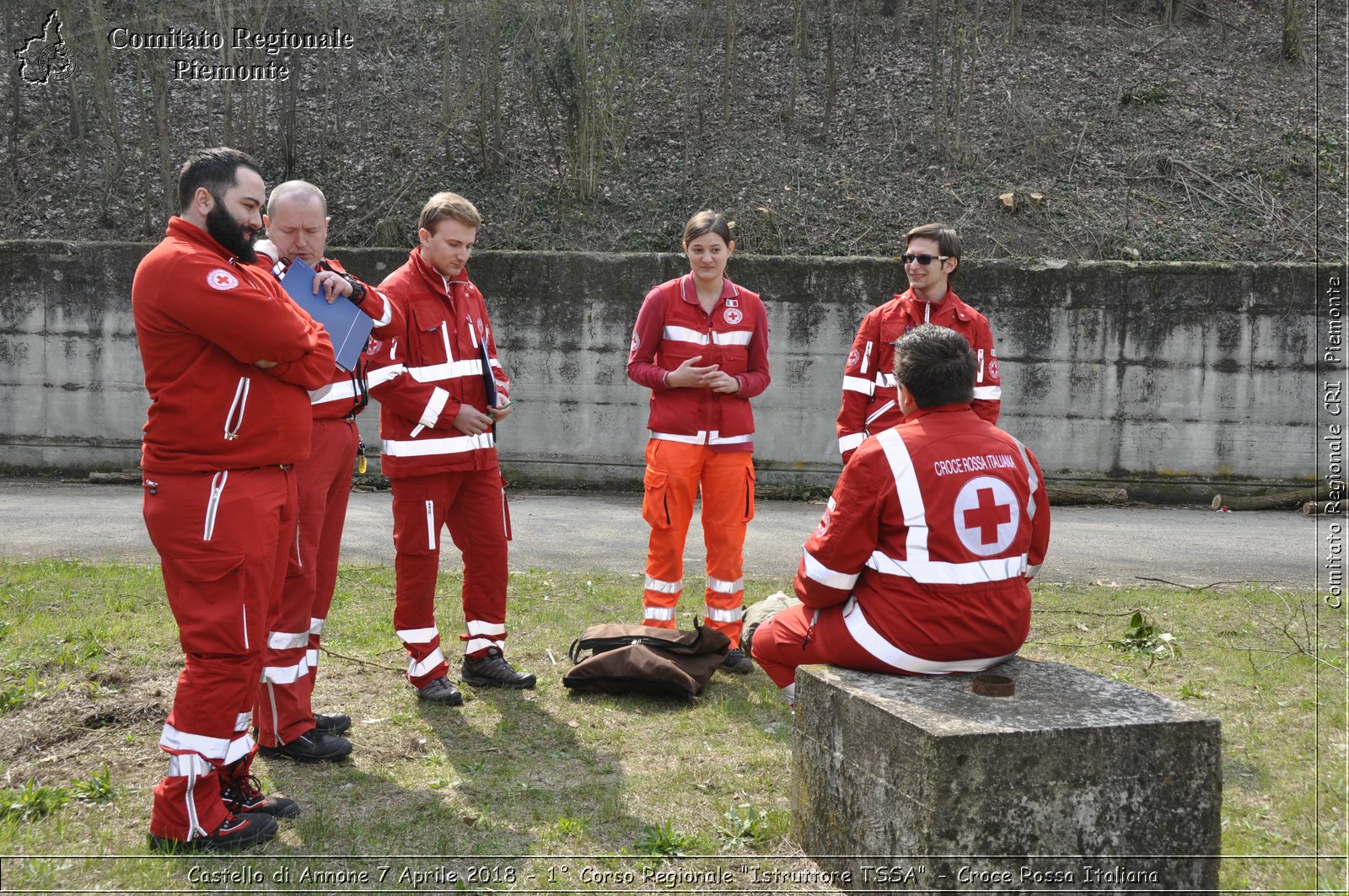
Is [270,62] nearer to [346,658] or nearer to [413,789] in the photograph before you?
[346,658]

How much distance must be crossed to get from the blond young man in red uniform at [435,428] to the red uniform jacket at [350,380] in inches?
9.5

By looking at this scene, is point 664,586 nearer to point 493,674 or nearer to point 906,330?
point 493,674

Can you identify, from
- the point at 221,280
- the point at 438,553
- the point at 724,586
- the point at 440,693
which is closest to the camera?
the point at 221,280

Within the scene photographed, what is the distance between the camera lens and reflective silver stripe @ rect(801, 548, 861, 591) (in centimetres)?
385

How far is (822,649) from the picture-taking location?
3.95m

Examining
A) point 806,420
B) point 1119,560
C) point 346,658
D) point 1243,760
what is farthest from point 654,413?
point 806,420

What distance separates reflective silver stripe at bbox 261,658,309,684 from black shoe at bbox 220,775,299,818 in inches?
21.9

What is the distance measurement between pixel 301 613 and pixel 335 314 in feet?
3.98

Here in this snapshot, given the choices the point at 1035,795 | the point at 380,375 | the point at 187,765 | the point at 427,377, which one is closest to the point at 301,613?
the point at 187,765

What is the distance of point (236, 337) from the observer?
3.45 m

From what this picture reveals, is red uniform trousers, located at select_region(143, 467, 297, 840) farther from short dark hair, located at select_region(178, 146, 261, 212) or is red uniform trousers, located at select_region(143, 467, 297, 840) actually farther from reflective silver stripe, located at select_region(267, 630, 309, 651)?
short dark hair, located at select_region(178, 146, 261, 212)

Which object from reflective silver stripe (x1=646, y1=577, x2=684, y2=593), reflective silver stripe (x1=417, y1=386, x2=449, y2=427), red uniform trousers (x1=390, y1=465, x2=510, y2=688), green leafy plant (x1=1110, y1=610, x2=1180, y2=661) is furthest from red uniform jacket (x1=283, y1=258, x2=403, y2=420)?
green leafy plant (x1=1110, y1=610, x2=1180, y2=661)

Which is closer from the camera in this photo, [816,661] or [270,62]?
[816,661]

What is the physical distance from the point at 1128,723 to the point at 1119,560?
567cm
